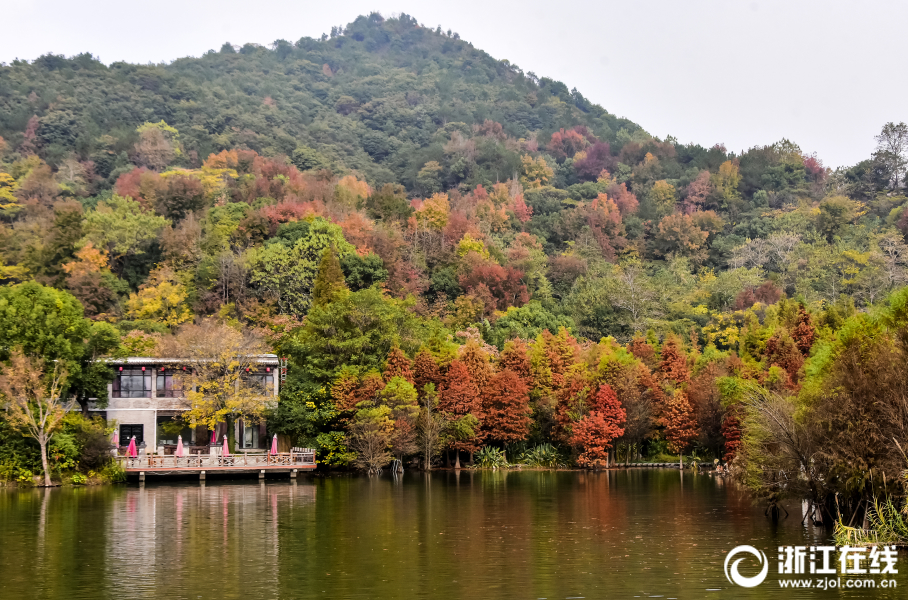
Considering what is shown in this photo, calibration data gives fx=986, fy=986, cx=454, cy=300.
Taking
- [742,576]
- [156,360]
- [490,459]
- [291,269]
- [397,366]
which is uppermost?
[291,269]

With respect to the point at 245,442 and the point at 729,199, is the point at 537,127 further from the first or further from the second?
the point at 245,442

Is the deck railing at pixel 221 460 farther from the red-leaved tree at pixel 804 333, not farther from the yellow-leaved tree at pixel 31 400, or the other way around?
the red-leaved tree at pixel 804 333

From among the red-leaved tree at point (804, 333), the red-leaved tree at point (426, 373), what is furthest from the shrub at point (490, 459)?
the red-leaved tree at point (804, 333)

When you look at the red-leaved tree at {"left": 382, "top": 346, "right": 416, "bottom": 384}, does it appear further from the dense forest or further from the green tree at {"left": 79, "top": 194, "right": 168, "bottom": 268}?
the green tree at {"left": 79, "top": 194, "right": 168, "bottom": 268}

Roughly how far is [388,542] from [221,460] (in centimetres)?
2259

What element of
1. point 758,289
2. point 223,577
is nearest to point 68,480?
point 223,577

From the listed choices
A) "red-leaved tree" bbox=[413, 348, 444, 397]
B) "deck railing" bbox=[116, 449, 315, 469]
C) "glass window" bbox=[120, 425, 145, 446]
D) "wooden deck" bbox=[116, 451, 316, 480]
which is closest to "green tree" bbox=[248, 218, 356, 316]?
"red-leaved tree" bbox=[413, 348, 444, 397]

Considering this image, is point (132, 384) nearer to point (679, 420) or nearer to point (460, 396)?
point (460, 396)

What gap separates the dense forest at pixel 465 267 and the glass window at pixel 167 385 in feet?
10.7

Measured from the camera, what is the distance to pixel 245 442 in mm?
54844

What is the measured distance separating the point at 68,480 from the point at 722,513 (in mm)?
28288

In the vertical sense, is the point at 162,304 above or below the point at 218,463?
above

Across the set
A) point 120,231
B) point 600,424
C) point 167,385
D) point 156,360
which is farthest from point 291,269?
point 600,424

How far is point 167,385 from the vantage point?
52500mm
